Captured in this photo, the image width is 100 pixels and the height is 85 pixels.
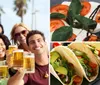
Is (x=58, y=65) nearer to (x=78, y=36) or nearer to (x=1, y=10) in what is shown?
(x=78, y=36)

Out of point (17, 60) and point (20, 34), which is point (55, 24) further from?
point (17, 60)

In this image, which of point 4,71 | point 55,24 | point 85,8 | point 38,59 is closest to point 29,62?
point 38,59

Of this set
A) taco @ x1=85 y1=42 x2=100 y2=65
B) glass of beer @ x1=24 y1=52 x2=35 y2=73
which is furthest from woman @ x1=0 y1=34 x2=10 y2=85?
taco @ x1=85 y1=42 x2=100 y2=65

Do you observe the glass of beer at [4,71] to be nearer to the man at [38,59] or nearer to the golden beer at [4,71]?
the golden beer at [4,71]

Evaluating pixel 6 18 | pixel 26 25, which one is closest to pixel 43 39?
pixel 26 25

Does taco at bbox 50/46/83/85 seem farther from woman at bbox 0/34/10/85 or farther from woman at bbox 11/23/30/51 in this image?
woman at bbox 0/34/10/85

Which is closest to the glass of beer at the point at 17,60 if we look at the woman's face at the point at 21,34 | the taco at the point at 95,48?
the woman's face at the point at 21,34
